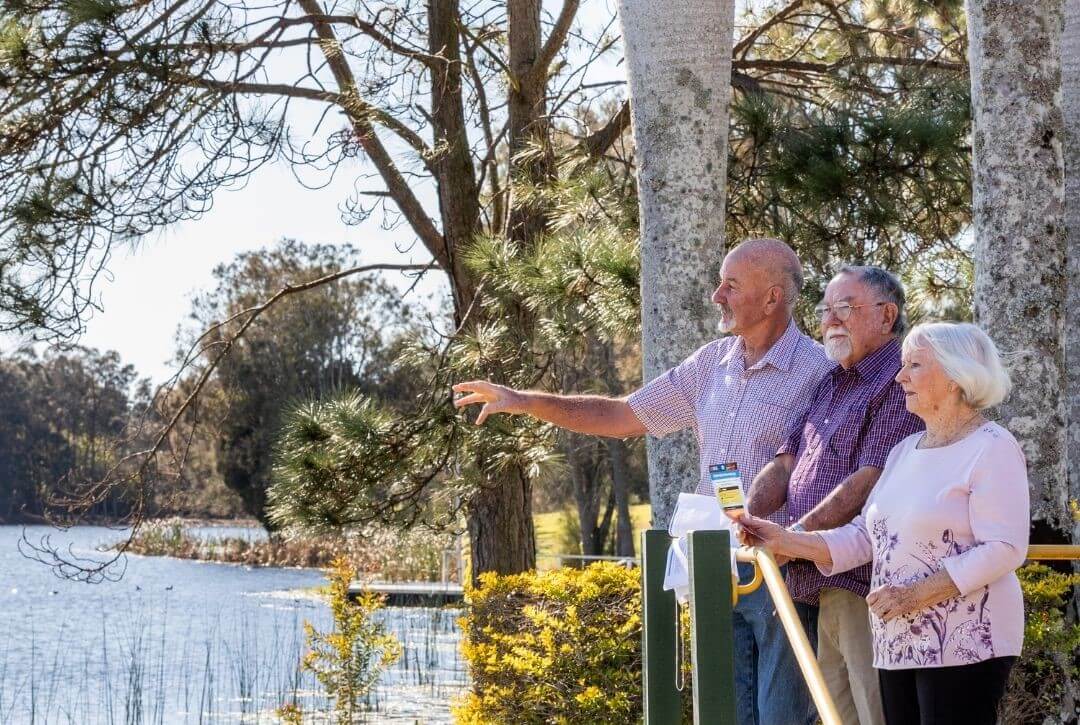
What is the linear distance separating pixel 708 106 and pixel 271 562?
1005 inches

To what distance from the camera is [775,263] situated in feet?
10.3

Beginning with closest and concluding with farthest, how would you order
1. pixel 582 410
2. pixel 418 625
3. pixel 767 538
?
pixel 767 538
pixel 582 410
pixel 418 625

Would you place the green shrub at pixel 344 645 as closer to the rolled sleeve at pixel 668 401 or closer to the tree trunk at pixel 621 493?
the rolled sleeve at pixel 668 401

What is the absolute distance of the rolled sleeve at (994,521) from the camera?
94.4 inches

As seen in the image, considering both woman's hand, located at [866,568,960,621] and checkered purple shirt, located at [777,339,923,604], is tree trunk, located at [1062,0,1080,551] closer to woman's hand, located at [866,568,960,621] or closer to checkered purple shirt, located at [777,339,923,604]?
checkered purple shirt, located at [777,339,923,604]

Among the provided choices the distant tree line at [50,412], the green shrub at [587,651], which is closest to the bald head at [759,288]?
the green shrub at [587,651]

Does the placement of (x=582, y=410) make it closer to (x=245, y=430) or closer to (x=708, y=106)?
(x=708, y=106)

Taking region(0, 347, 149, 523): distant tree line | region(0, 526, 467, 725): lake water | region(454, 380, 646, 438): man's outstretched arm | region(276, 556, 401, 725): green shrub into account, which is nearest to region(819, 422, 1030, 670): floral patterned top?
region(454, 380, 646, 438): man's outstretched arm

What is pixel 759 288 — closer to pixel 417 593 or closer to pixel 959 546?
pixel 959 546

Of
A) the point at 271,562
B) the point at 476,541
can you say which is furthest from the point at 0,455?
the point at 476,541

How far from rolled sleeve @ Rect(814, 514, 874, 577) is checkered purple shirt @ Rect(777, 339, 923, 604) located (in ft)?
0.31

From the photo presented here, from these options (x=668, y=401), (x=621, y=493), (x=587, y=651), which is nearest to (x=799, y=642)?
(x=668, y=401)

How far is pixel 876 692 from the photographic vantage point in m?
2.76

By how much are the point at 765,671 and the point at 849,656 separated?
192 mm
